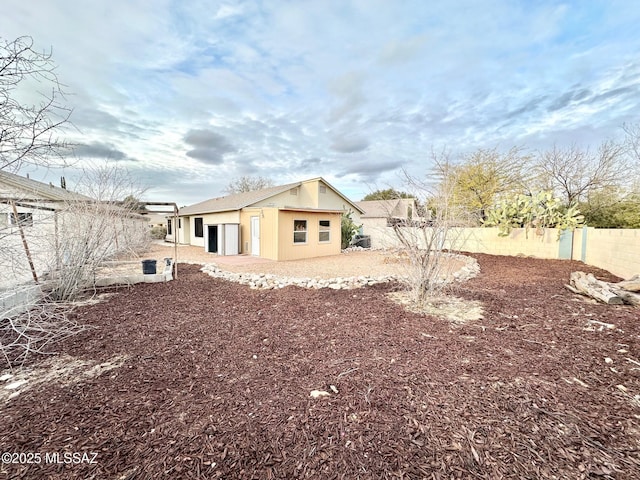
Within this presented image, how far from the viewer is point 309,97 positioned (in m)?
11.3

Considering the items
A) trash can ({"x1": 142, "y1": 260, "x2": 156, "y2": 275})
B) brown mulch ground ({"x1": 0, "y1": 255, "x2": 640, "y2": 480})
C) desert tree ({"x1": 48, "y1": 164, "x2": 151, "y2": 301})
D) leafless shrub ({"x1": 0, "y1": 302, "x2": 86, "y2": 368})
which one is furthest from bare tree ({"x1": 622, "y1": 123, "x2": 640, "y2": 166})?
desert tree ({"x1": 48, "y1": 164, "x2": 151, "y2": 301})

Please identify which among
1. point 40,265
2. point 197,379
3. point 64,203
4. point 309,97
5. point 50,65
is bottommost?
point 197,379

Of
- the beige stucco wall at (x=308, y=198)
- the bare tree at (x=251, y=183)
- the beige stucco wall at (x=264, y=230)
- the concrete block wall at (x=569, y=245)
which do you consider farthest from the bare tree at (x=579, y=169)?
the bare tree at (x=251, y=183)

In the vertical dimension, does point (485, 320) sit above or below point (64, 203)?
below


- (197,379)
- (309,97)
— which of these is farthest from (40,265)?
(309,97)

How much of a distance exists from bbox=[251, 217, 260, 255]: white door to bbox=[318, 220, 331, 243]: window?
3.00 m

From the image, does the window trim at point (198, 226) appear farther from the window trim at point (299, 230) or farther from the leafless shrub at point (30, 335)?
the leafless shrub at point (30, 335)

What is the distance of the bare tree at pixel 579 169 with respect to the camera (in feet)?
42.8

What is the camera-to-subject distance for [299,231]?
41.8ft

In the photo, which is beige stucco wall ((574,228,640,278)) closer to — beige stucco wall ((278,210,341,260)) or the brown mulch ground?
the brown mulch ground

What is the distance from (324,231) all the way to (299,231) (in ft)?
5.76

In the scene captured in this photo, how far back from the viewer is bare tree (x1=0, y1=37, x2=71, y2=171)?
2.56 meters

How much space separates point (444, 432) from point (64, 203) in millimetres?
7802

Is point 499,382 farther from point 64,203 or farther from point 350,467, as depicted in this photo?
point 64,203
